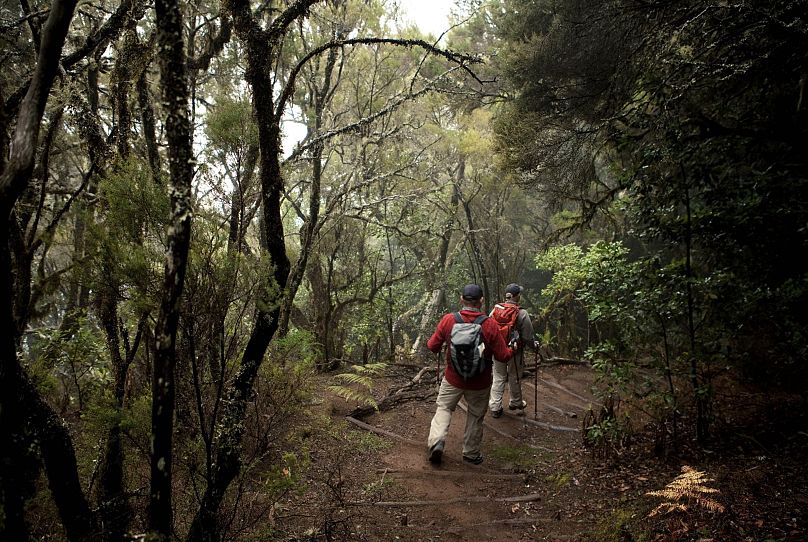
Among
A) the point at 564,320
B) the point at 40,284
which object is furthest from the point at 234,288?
the point at 564,320

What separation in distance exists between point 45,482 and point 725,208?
7123 mm

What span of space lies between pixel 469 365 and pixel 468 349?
8.0 inches

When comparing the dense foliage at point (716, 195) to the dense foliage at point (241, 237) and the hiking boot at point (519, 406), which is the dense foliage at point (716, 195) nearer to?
the dense foliage at point (241, 237)

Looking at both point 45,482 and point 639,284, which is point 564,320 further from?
point 45,482

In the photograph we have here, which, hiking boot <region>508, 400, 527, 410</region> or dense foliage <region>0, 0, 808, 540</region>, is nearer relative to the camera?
dense foliage <region>0, 0, 808, 540</region>

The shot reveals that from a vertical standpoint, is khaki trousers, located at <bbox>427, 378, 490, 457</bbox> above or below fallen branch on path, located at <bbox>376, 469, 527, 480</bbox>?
above

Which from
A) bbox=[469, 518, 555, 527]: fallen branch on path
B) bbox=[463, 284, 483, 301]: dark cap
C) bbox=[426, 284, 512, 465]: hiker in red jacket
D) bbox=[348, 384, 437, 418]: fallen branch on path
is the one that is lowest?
bbox=[469, 518, 555, 527]: fallen branch on path

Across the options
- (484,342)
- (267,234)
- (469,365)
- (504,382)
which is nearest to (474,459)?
(469,365)

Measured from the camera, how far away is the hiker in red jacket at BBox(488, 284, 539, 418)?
22.9 ft

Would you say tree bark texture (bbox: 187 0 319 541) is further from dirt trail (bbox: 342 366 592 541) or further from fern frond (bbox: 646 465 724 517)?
fern frond (bbox: 646 465 724 517)

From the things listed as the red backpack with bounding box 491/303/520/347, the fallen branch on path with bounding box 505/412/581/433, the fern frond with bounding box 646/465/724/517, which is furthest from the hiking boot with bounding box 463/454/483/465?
the fern frond with bounding box 646/465/724/517

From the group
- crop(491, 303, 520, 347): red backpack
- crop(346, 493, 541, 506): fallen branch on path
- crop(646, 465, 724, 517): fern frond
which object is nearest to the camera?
A: crop(646, 465, 724, 517): fern frond

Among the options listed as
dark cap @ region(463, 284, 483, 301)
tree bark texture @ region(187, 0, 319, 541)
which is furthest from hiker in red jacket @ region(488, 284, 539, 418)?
tree bark texture @ region(187, 0, 319, 541)

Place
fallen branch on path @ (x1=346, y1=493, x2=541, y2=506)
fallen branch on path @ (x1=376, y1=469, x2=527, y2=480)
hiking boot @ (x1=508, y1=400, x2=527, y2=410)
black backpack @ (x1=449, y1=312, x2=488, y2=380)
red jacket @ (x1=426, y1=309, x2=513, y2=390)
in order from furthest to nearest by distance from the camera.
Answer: hiking boot @ (x1=508, y1=400, x2=527, y2=410), red jacket @ (x1=426, y1=309, x2=513, y2=390), black backpack @ (x1=449, y1=312, x2=488, y2=380), fallen branch on path @ (x1=376, y1=469, x2=527, y2=480), fallen branch on path @ (x1=346, y1=493, x2=541, y2=506)
